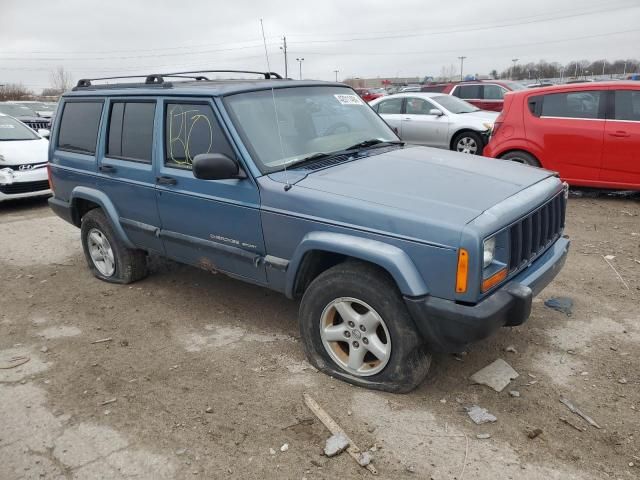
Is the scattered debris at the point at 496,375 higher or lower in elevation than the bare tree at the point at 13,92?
lower

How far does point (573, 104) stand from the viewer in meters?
7.70

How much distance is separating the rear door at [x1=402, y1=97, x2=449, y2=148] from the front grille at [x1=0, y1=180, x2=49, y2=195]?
729cm

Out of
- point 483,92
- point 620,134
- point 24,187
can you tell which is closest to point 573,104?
point 620,134

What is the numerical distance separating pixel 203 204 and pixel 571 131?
5.89 meters

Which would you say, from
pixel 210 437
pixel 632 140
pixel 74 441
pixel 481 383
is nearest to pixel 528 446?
pixel 481 383

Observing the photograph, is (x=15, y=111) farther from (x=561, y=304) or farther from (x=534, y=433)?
(x=534, y=433)

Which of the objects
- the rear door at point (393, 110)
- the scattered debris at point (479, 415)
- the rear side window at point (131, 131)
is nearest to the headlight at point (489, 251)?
the scattered debris at point (479, 415)

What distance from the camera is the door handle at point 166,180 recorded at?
4.09m

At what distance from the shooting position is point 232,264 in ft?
12.8

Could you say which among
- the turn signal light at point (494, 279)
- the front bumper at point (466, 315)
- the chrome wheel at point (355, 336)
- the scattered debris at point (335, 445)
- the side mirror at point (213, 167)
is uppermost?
the side mirror at point (213, 167)

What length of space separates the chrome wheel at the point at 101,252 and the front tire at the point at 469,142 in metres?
7.88

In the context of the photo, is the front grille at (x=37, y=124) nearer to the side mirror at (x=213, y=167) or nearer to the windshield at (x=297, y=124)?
the windshield at (x=297, y=124)

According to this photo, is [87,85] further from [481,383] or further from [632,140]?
[632,140]

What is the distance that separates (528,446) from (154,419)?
212cm
